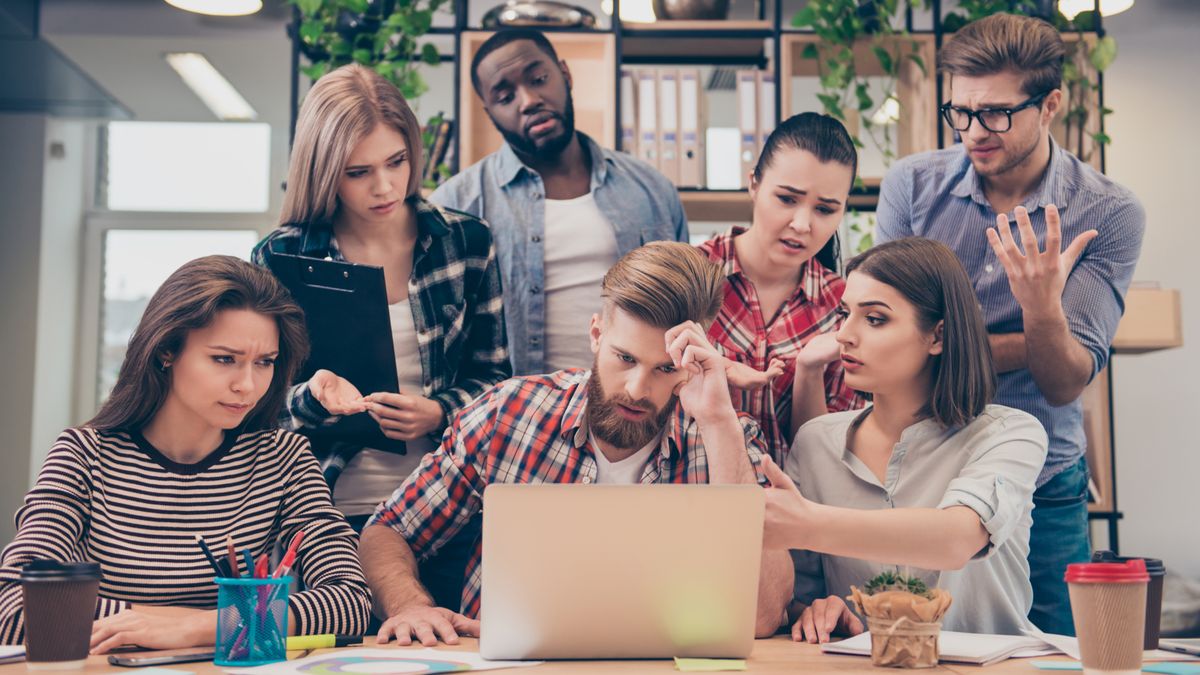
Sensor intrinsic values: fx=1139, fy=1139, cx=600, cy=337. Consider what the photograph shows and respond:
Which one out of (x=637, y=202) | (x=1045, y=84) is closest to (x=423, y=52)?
(x=637, y=202)

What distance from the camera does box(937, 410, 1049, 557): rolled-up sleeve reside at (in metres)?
1.55

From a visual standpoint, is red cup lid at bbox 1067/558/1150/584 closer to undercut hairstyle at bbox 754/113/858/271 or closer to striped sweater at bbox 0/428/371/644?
striped sweater at bbox 0/428/371/644

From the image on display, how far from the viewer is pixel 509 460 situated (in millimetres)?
1836

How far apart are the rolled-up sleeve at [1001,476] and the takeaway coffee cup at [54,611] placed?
109cm

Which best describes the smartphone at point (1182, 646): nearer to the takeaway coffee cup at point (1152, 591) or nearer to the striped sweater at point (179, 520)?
the takeaway coffee cup at point (1152, 591)

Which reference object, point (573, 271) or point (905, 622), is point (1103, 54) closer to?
point (573, 271)

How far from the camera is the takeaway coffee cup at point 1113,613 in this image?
1.21 metres

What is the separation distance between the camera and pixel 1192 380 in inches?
182

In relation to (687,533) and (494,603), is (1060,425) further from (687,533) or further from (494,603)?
(494,603)

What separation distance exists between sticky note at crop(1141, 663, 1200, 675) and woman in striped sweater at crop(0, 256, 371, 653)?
101cm

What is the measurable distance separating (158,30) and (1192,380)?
15.3 ft

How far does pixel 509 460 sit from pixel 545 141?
936 millimetres

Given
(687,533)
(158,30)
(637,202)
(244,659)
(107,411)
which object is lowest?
(244,659)

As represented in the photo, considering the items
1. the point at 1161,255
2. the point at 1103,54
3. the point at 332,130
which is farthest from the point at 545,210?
the point at 1161,255
